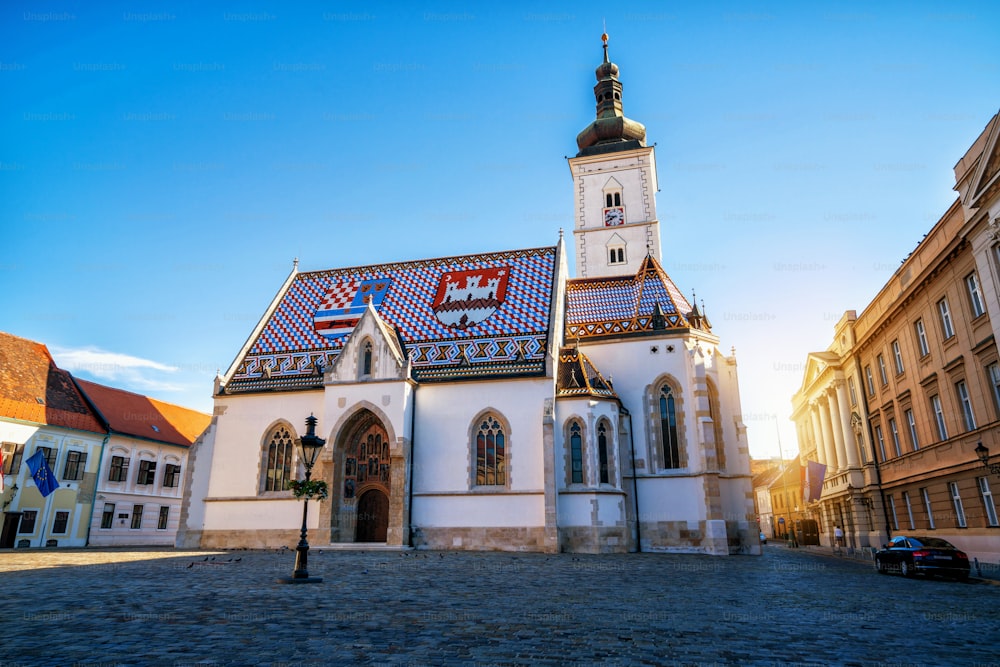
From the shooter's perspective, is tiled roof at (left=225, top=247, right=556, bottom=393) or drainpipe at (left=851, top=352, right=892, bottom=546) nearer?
tiled roof at (left=225, top=247, right=556, bottom=393)

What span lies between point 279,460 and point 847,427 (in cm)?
3070

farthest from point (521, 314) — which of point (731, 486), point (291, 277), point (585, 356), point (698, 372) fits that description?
point (291, 277)

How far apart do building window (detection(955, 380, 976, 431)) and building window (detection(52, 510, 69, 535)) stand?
1682 inches

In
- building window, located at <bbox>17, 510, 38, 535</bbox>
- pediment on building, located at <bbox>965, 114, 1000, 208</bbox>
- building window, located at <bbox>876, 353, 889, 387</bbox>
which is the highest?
pediment on building, located at <bbox>965, 114, 1000, 208</bbox>

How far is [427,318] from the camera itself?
3381 cm

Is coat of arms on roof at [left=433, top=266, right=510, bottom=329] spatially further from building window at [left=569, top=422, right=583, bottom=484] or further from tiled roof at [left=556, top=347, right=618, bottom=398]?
building window at [left=569, top=422, right=583, bottom=484]

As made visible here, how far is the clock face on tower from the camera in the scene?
148 feet

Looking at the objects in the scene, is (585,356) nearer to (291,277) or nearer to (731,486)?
(731,486)

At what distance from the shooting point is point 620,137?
48.1m

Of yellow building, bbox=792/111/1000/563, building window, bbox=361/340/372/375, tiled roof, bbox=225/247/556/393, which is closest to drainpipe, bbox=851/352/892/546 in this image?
yellow building, bbox=792/111/1000/563

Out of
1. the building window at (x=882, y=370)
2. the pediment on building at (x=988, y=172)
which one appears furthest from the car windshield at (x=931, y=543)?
the building window at (x=882, y=370)

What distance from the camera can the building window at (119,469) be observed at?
3903 cm

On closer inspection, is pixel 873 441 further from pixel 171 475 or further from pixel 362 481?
pixel 171 475

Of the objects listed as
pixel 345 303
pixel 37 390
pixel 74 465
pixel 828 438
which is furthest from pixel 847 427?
pixel 37 390
